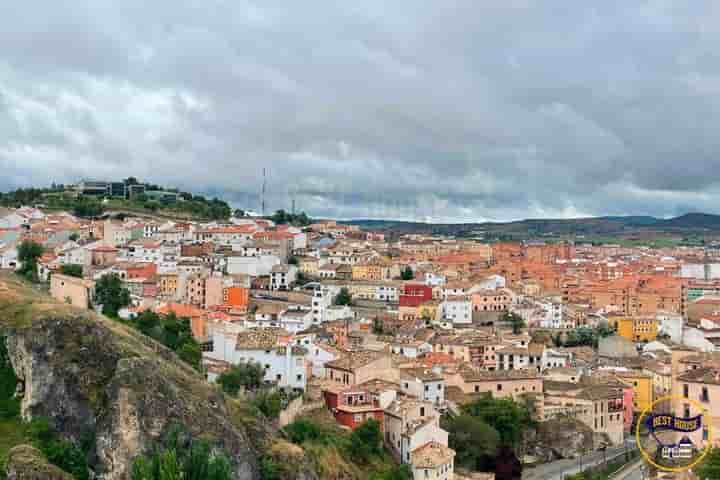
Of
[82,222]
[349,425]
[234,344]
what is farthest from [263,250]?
[349,425]

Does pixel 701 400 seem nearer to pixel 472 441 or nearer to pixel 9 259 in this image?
A: pixel 472 441

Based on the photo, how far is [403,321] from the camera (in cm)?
4772

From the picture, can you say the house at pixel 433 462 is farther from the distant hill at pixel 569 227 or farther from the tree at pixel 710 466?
the distant hill at pixel 569 227

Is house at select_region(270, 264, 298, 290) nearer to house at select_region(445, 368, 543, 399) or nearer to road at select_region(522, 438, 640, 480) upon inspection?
house at select_region(445, 368, 543, 399)

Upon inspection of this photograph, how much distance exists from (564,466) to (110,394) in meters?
18.9

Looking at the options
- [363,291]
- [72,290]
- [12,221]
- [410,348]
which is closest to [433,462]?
[410,348]

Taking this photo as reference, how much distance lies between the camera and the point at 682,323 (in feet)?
183

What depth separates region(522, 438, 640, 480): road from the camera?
106ft

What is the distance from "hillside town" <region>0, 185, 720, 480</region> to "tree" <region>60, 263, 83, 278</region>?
21 cm

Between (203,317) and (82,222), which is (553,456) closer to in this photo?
(203,317)

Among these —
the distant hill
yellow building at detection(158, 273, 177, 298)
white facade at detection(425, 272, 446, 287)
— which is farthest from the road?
the distant hill

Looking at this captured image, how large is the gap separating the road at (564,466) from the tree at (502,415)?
139 centimetres

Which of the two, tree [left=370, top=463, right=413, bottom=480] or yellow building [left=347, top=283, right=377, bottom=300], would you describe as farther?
yellow building [left=347, top=283, right=377, bottom=300]

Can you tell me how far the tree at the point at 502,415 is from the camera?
Answer: 33.1 m
